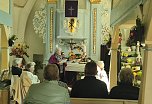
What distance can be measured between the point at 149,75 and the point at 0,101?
3032 mm

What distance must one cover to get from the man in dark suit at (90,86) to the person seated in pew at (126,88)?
22 centimetres

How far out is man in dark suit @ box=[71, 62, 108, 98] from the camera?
16.0ft

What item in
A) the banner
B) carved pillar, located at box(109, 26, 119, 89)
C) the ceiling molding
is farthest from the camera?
the ceiling molding

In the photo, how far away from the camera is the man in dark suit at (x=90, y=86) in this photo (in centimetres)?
489

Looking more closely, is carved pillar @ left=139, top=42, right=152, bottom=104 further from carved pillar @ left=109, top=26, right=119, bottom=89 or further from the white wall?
the white wall

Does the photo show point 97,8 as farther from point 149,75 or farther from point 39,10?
point 149,75

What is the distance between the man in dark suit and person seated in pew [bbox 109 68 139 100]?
216mm

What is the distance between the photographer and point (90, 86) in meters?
4.90

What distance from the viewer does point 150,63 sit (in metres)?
4.01

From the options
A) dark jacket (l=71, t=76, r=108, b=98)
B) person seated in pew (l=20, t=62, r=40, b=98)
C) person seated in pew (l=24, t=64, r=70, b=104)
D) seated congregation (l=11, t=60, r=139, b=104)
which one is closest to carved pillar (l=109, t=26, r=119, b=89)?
person seated in pew (l=20, t=62, r=40, b=98)

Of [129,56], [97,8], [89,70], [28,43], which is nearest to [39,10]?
[28,43]

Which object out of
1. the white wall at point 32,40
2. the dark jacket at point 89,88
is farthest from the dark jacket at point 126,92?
the white wall at point 32,40

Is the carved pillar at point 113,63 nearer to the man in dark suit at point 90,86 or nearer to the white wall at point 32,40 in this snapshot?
the man in dark suit at point 90,86

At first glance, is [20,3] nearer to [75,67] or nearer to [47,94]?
[75,67]
